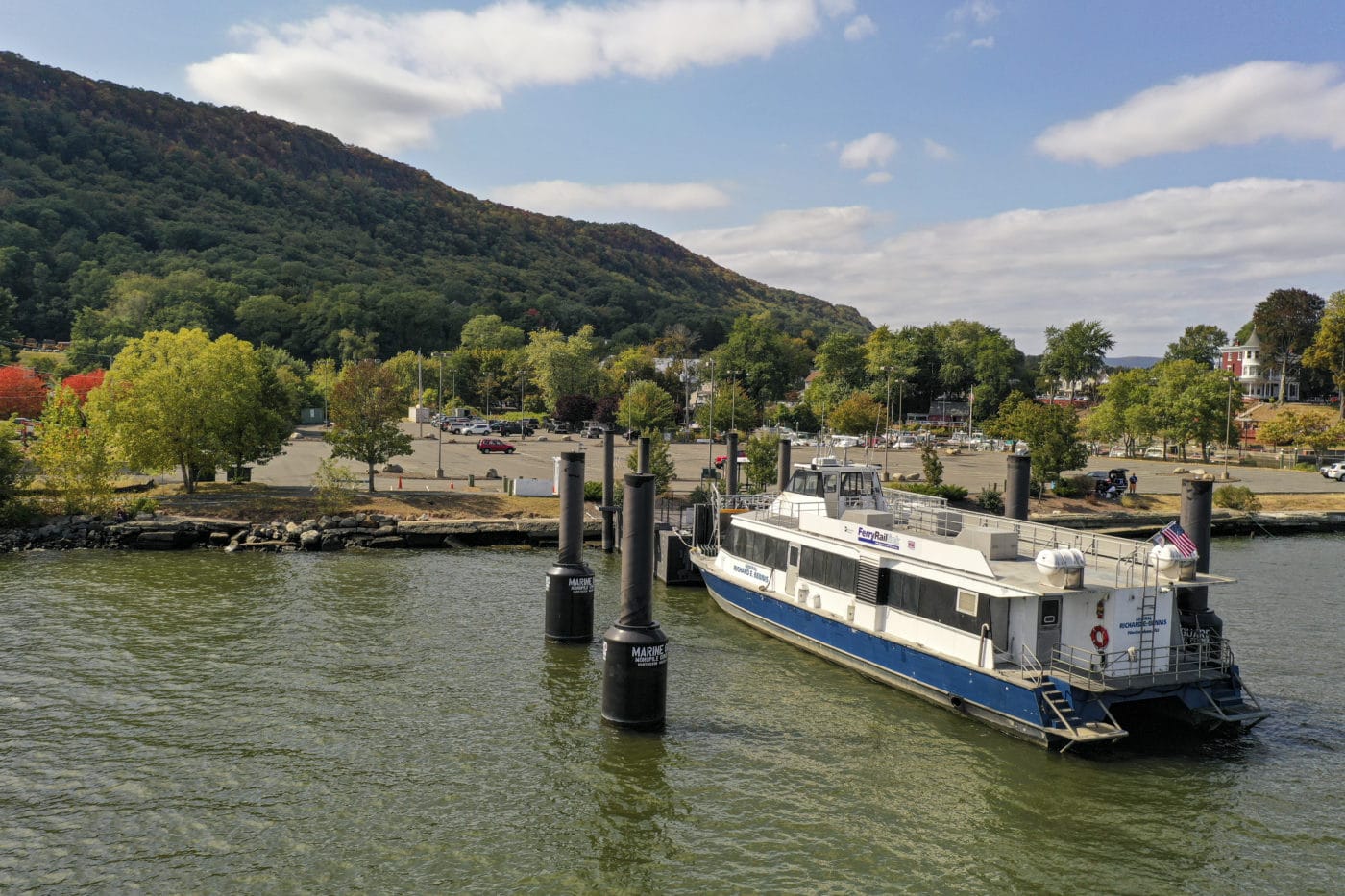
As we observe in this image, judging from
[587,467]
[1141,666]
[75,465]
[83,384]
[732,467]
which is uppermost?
[83,384]

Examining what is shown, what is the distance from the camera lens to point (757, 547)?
31.4 metres

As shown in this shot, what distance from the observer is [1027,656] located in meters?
21.3

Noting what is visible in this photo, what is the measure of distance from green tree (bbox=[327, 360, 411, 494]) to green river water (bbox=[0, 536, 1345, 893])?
23.0 m

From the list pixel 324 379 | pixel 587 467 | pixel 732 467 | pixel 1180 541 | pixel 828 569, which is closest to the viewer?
pixel 1180 541

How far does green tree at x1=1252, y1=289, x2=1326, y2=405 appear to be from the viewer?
13100 cm

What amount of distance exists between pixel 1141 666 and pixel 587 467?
52.0m

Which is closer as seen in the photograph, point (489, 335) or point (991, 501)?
point (991, 501)

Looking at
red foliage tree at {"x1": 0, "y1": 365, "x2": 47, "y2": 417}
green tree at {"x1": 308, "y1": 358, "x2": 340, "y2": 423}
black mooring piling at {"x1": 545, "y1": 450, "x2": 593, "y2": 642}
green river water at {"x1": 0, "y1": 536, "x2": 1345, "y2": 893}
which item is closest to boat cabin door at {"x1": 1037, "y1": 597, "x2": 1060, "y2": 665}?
green river water at {"x1": 0, "y1": 536, "x2": 1345, "y2": 893}

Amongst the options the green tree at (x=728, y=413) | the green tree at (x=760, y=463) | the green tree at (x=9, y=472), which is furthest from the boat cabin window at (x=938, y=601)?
the green tree at (x=728, y=413)

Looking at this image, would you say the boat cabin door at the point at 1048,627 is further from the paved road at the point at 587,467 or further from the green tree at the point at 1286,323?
the green tree at the point at 1286,323

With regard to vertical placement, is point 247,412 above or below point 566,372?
below

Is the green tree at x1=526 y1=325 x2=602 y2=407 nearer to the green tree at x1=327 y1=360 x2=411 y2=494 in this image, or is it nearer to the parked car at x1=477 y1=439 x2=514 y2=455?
the parked car at x1=477 y1=439 x2=514 y2=455

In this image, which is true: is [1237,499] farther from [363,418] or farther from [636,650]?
[363,418]

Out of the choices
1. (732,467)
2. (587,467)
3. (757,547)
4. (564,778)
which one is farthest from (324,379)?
(564,778)
